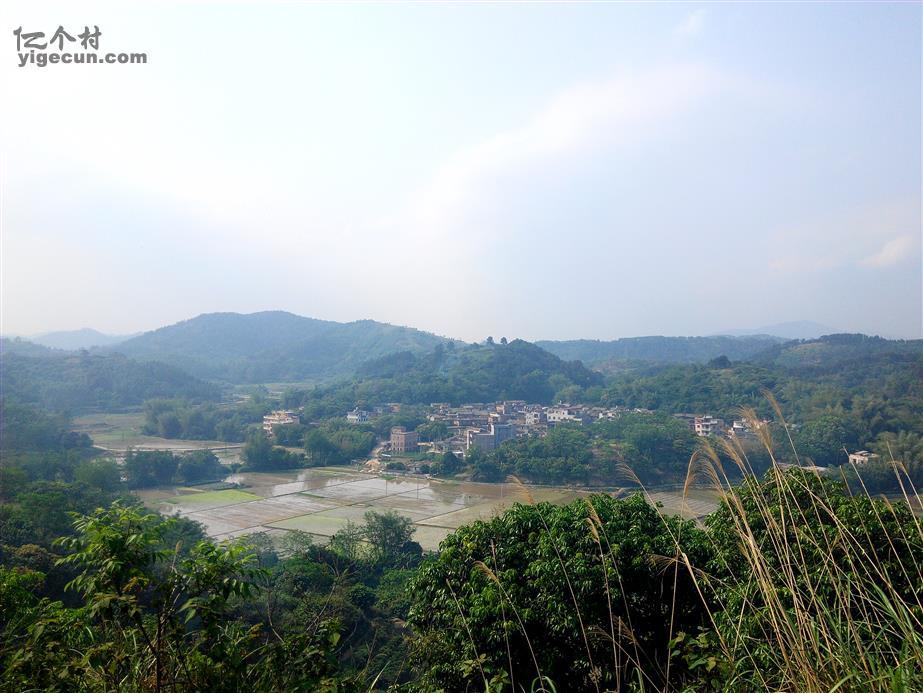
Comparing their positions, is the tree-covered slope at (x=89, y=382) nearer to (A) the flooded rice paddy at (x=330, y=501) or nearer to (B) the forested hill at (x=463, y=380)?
(B) the forested hill at (x=463, y=380)

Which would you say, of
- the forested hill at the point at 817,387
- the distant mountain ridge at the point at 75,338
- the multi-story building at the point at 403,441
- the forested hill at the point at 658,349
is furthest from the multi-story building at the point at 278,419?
the distant mountain ridge at the point at 75,338

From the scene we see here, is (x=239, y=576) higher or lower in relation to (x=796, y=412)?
higher

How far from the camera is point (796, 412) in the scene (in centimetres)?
3216

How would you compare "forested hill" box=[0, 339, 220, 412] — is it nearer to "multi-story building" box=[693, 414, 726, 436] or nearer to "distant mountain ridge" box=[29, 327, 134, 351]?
"multi-story building" box=[693, 414, 726, 436]

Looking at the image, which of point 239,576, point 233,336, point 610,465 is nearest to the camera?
point 239,576

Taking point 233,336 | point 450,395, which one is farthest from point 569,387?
point 233,336

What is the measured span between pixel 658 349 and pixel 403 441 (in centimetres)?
7310

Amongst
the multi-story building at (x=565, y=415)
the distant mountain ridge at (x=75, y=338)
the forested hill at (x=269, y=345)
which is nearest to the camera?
the multi-story building at (x=565, y=415)

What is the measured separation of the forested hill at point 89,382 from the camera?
1722 inches

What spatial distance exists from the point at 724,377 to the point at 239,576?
4813cm

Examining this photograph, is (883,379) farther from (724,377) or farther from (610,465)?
(610,465)

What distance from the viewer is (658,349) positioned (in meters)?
103

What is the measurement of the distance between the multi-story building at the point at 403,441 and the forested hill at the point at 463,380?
1090cm

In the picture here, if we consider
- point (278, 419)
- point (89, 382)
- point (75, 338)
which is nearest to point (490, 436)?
point (278, 419)
